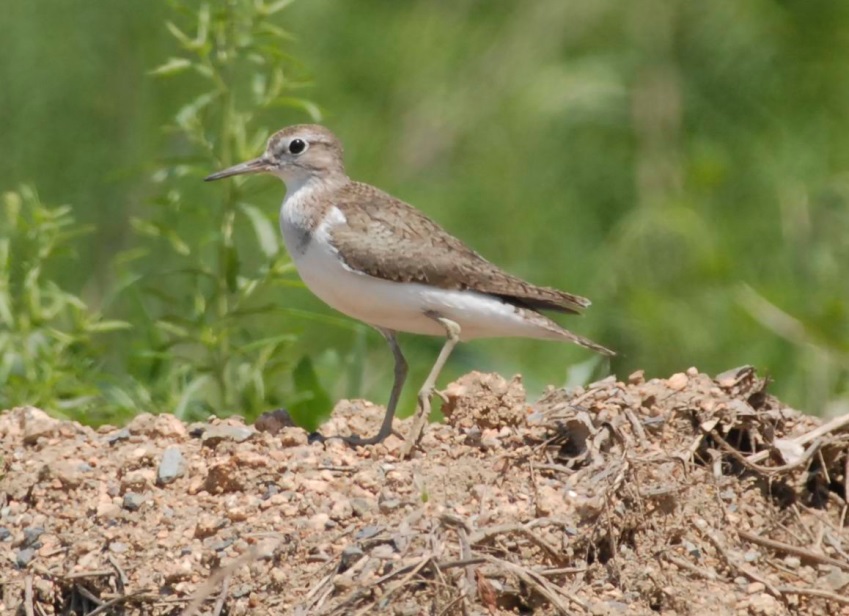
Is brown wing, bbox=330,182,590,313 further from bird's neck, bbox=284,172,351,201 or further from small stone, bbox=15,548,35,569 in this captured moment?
small stone, bbox=15,548,35,569

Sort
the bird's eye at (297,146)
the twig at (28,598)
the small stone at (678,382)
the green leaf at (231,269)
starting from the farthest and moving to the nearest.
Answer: the bird's eye at (297,146), the green leaf at (231,269), the small stone at (678,382), the twig at (28,598)

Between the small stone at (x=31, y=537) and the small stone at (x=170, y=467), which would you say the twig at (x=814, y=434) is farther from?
the small stone at (x=31, y=537)

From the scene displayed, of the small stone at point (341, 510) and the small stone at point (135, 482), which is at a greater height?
the small stone at point (341, 510)

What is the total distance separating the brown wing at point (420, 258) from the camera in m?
7.27

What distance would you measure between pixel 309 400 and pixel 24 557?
2538 millimetres

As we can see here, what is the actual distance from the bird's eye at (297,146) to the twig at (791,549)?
335cm

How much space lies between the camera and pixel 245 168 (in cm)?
777

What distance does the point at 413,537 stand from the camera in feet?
17.5

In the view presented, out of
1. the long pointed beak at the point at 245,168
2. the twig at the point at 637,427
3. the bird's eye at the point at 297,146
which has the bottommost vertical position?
the twig at the point at 637,427

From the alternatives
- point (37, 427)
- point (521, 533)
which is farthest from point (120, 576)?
point (521, 533)

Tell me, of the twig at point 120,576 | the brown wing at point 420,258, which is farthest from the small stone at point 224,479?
the brown wing at point 420,258

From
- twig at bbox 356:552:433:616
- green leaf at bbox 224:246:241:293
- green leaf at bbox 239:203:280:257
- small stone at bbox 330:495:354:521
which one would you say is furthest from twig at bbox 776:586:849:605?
green leaf at bbox 224:246:241:293

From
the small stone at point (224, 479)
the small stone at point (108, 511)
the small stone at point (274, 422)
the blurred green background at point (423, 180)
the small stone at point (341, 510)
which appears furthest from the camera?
the blurred green background at point (423, 180)

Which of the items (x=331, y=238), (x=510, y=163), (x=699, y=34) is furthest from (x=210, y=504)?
(x=699, y=34)
